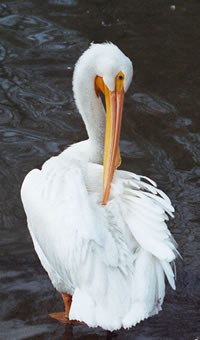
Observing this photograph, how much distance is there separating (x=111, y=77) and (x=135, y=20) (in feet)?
12.7

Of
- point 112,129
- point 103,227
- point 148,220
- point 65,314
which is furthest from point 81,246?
point 65,314

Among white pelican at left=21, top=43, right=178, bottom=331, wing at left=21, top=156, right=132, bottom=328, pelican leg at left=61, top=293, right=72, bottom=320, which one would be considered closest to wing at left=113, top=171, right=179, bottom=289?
white pelican at left=21, top=43, right=178, bottom=331

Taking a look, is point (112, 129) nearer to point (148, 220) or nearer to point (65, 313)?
point (148, 220)

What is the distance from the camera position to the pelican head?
3.14 meters

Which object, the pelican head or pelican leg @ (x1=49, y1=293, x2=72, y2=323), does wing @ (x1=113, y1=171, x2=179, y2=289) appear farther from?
pelican leg @ (x1=49, y1=293, x2=72, y2=323)

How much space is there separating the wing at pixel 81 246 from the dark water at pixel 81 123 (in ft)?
1.74

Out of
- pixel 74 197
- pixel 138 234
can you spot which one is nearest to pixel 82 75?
pixel 74 197

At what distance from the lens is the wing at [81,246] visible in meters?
2.67

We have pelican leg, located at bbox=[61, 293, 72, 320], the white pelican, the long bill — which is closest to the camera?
the white pelican

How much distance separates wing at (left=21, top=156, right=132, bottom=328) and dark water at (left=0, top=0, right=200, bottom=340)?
1.74 ft

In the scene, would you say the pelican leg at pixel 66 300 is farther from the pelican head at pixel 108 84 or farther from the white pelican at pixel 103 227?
the pelican head at pixel 108 84

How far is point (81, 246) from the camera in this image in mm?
2723

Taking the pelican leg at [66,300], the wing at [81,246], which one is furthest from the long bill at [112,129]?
the pelican leg at [66,300]

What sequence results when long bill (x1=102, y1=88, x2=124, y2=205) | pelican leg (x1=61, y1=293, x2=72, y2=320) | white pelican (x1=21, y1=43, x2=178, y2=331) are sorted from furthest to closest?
pelican leg (x1=61, y1=293, x2=72, y2=320) < long bill (x1=102, y1=88, x2=124, y2=205) < white pelican (x1=21, y1=43, x2=178, y2=331)
